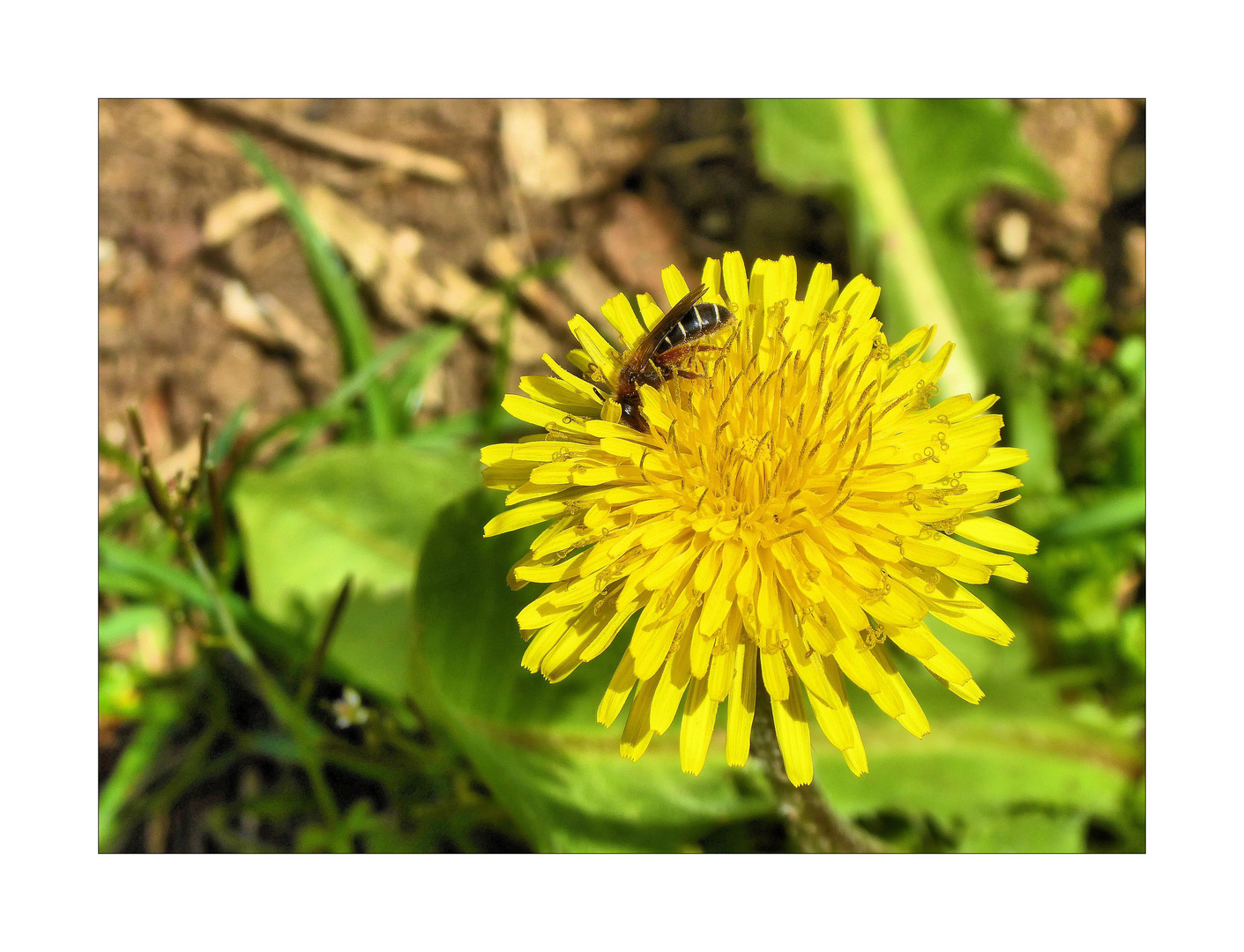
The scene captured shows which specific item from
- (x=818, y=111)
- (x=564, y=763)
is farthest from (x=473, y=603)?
(x=818, y=111)

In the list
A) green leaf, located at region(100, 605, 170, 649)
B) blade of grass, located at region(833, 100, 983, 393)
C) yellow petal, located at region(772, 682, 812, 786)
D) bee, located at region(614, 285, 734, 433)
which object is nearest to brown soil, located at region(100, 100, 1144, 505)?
blade of grass, located at region(833, 100, 983, 393)

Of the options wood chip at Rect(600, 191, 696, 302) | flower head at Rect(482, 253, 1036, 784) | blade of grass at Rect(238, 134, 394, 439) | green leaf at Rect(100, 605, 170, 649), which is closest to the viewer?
flower head at Rect(482, 253, 1036, 784)

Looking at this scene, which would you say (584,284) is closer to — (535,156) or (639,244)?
(639,244)

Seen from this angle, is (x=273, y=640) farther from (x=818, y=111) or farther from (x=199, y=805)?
(x=818, y=111)

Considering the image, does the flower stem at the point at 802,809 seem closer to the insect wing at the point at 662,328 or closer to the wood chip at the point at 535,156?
the insect wing at the point at 662,328

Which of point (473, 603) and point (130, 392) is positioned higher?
point (130, 392)

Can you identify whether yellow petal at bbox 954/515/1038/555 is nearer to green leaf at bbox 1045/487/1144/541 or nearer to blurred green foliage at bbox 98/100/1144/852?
blurred green foliage at bbox 98/100/1144/852
